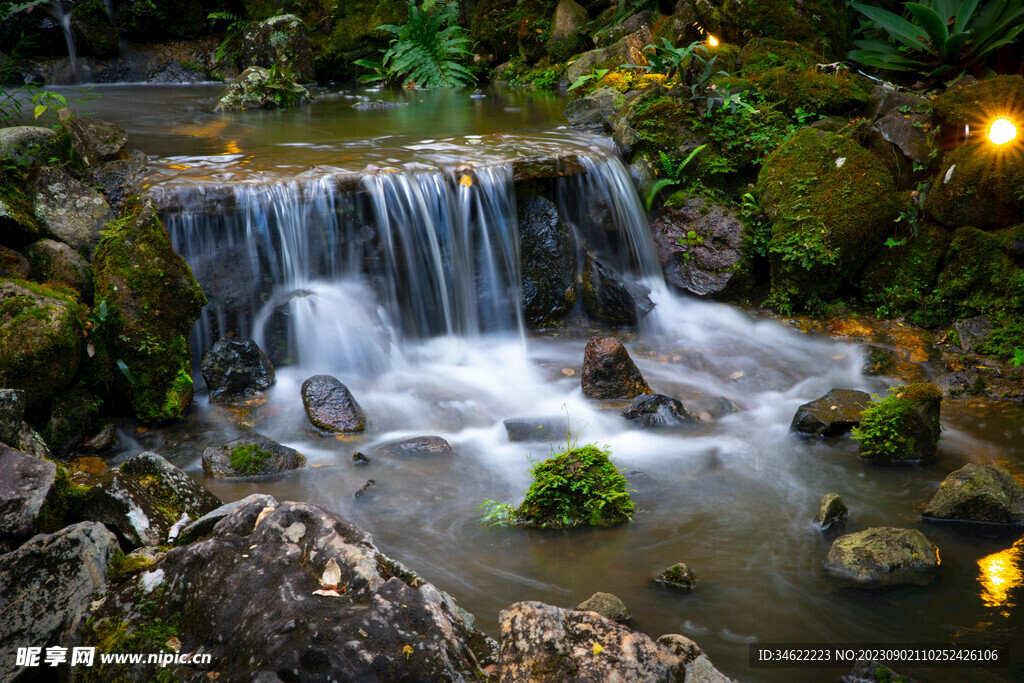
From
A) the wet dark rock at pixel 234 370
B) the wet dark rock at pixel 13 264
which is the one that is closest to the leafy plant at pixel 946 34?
the wet dark rock at pixel 234 370

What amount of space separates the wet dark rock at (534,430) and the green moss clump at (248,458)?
1.95 m

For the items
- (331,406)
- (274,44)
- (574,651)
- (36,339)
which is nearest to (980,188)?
(331,406)

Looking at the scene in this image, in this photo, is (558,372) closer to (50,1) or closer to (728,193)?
(728,193)

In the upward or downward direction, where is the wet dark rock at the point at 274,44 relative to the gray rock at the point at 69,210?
upward

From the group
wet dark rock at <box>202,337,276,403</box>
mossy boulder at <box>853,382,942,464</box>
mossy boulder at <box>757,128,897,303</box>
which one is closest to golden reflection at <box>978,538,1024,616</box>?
mossy boulder at <box>853,382,942,464</box>

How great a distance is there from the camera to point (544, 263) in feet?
26.8

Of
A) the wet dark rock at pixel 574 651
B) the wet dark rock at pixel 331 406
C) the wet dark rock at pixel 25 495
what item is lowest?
the wet dark rock at pixel 331 406

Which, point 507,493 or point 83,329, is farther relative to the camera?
point 83,329

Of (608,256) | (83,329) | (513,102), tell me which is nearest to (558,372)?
(608,256)

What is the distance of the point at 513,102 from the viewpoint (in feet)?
45.7

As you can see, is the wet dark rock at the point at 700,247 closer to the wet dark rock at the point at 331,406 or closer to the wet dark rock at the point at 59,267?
the wet dark rock at the point at 331,406

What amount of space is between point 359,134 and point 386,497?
23.4ft

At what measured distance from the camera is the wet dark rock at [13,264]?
207 inches

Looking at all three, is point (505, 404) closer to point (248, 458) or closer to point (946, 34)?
point (248, 458)
